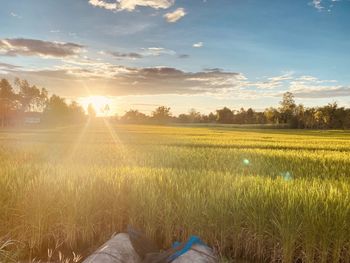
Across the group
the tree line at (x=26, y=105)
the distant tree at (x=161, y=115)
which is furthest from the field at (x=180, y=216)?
the distant tree at (x=161, y=115)

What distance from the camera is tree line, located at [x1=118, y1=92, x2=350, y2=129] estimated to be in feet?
266

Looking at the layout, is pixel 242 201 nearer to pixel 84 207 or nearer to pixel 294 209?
pixel 294 209

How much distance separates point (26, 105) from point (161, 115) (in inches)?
1510

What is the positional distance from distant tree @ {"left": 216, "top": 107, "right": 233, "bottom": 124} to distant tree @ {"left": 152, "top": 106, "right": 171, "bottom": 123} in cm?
1567

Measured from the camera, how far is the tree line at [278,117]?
8106cm

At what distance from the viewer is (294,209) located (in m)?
4.91

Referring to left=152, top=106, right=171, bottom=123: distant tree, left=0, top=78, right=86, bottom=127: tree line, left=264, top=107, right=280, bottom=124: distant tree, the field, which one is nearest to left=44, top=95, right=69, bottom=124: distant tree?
left=0, top=78, right=86, bottom=127: tree line

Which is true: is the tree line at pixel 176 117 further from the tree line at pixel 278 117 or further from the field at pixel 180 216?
the field at pixel 180 216

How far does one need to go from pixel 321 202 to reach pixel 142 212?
2.71 meters

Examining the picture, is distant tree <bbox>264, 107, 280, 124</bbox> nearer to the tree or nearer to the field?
the tree

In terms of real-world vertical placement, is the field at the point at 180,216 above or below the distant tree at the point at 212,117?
below

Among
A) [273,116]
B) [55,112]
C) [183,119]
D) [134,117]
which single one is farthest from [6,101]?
[273,116]

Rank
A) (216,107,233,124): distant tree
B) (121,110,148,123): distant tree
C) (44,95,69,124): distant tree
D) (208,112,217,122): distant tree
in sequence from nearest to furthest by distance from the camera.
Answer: (44,95,69,124): distant tree
(121,110,148,123): distant tree
(216,107,233,124): distant tree
(208,112,217,122): distant tree

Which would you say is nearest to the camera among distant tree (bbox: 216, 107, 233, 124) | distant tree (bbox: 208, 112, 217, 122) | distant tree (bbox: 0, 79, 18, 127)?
distant tree (bbox: 0, 79, 18, 127)
